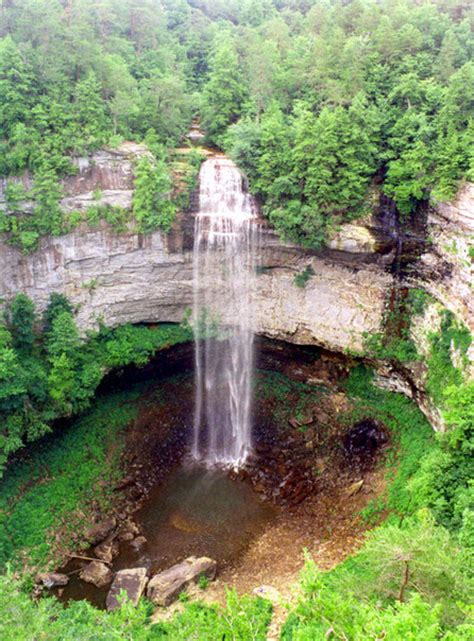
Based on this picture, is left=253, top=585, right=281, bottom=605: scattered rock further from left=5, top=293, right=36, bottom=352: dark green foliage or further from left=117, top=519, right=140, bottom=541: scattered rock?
left=5, top=293, right=36, bottom=352: dark green foliage

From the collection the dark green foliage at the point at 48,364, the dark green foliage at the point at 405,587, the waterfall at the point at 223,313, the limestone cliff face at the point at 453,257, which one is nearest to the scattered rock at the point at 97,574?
the dark green foliage at the point at 48,364

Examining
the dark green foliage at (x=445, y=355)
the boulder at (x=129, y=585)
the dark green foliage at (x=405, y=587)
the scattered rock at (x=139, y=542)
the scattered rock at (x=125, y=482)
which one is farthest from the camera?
the scattered rock at (x=125, y=482)

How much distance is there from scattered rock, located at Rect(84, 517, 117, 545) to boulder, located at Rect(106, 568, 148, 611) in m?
1.84

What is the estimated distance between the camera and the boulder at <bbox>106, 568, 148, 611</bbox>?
53.6 feet

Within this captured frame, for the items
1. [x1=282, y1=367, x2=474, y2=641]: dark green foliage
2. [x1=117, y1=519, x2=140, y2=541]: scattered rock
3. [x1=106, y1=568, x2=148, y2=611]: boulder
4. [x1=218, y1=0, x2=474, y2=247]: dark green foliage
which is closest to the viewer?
[x1=282, y1=367, x2=474, y2=641]: dark green foliage

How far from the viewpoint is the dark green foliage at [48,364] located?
17828 mm

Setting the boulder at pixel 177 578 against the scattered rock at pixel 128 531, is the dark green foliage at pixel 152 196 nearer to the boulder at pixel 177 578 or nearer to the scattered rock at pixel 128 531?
the scattered rock at pixel 128 531

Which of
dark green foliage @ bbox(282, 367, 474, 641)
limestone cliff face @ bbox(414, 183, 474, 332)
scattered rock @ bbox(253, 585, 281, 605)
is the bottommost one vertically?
scattered rock @ bbox(253, 585, 281, 605)

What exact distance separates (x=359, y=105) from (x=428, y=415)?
12.1 m

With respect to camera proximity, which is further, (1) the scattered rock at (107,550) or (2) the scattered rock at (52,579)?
(1) the scattered rock at (107,550)

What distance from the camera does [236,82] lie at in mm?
24172

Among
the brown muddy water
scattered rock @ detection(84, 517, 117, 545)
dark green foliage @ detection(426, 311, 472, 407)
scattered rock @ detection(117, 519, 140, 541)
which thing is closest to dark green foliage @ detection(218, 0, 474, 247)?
dark green foliage @ detection(426, 311, 472, 407)

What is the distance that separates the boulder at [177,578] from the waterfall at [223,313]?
5.55 m

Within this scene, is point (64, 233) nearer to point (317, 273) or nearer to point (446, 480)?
point (317, 273)
